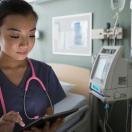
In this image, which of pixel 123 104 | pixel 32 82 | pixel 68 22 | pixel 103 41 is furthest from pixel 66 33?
pixel 32 82

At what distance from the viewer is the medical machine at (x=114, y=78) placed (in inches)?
65.8

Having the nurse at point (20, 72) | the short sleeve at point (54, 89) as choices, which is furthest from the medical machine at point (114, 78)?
the nurse at point (20, 72)

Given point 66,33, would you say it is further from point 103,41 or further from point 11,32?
point 11,32

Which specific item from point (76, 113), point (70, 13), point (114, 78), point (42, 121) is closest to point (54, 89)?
point (42, 121)

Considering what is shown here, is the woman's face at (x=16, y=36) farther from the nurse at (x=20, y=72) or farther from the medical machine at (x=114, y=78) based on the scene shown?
the medical machine at (x=114, y=78)

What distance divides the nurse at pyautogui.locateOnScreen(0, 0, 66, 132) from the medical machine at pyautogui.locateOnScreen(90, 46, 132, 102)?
57 centimetres

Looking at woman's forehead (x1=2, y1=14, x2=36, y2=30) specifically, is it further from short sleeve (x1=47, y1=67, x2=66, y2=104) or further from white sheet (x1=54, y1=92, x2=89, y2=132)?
white sheet (x1=54, y1=92, x2=89, y2=132)

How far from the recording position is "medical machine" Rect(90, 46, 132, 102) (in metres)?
1.67

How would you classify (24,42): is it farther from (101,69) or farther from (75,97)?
(75,97)

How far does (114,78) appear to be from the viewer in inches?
66.8

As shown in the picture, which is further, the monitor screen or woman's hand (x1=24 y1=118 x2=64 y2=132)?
the monitor screen

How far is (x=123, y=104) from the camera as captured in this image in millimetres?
2211

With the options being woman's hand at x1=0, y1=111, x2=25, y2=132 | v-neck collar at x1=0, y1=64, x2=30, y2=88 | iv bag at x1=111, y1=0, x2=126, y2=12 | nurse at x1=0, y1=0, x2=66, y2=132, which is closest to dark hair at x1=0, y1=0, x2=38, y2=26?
nurse at x1=0, y1=0, x2=66, y2=132

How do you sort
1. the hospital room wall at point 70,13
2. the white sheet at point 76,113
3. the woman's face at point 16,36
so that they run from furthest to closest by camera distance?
the hospital room wall at point 70,13 → the white sheet at point 76,113 → the woman's face at point 16,36
